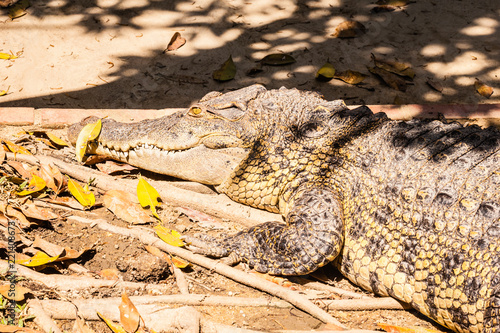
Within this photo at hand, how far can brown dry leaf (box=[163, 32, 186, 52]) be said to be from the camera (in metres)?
5.80

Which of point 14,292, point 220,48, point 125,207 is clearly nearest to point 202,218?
point 125,207

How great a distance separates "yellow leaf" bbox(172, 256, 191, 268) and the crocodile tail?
185 centimetres

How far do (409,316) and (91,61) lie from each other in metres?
4.30

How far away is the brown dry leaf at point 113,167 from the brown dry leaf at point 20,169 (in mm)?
580

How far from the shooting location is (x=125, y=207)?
12.0 ft

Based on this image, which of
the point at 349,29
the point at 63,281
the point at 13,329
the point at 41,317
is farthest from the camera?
the point at 349,29

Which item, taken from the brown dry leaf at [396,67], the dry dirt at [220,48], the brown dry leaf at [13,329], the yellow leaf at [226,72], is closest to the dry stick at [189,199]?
the dry dirt at [220,48]

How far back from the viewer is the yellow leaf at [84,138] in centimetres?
406

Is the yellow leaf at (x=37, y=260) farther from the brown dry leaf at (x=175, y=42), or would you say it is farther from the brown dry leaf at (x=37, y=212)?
the brown dry leaf at (x=175, y=42)

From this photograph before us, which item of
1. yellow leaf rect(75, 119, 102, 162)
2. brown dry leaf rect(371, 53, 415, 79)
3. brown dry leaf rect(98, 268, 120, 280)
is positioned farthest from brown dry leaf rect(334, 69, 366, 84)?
brown dry leaf rect(98, 268, 120, 280)

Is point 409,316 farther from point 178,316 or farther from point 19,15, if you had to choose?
point 19,15

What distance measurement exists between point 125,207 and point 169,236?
48 cm

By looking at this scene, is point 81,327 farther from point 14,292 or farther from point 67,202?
point 67,202

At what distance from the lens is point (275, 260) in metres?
3.37
